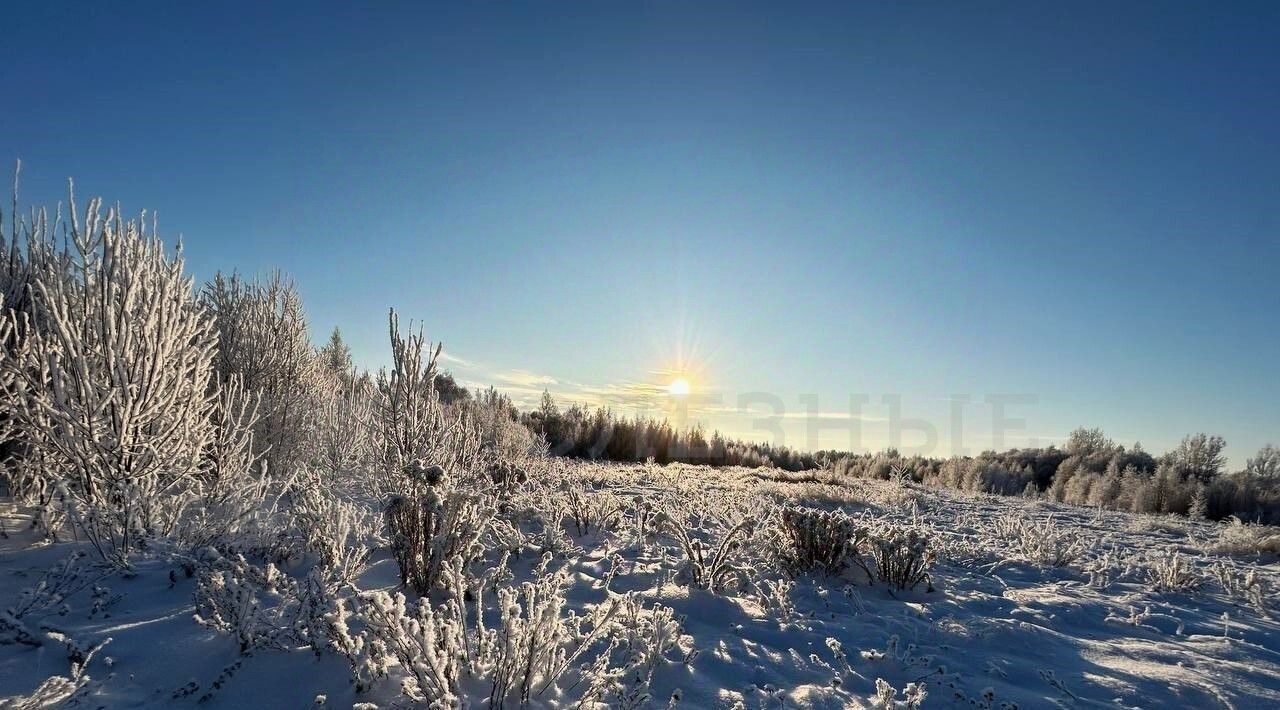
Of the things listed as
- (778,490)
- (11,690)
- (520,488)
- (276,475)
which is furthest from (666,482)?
(11,690)

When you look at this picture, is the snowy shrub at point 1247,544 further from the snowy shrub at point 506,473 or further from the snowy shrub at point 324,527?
the snowy shrub at point 324,527

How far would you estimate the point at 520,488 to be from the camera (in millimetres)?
7062

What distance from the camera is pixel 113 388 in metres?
3.70

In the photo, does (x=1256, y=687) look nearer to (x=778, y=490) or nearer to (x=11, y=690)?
(x=11, y=690)

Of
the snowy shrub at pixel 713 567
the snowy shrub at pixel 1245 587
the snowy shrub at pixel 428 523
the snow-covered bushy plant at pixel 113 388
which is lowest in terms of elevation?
the snowy shrub at pixel 1245 587

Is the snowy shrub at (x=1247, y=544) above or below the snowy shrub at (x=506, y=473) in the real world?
below

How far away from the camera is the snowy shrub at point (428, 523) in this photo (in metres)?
3.53

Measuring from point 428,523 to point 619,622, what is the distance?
1279mm

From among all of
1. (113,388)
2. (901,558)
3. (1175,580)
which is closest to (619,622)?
(901,558)

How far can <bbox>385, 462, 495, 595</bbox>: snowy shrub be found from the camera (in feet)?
11.6

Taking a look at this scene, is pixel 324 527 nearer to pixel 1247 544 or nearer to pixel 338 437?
pixel 338 437

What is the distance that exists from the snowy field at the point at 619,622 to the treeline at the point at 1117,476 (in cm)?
838

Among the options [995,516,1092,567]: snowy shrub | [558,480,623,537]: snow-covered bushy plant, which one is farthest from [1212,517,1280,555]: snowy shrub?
[558,480,623,537]: snow-covered bushy plant

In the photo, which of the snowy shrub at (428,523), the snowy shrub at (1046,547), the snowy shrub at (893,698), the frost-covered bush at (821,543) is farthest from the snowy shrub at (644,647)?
the snowy shrub at (1046,547)
